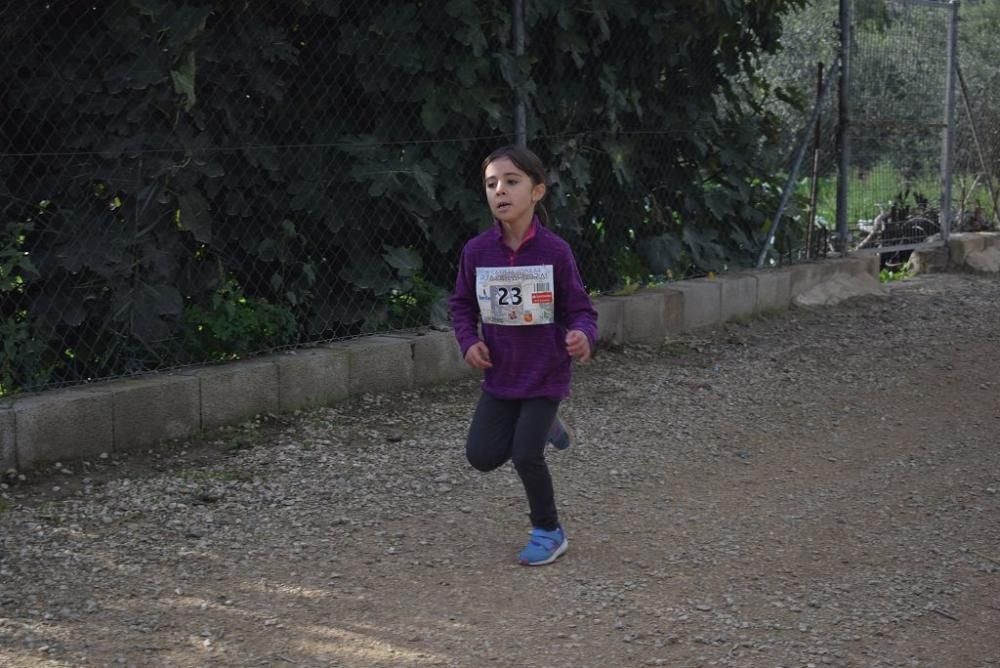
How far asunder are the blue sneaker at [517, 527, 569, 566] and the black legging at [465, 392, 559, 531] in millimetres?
28

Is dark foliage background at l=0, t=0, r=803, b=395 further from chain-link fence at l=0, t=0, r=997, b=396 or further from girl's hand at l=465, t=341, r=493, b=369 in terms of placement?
girl's hand at l=465, t=341, r=493, b=369

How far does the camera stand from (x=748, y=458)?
5.80 metres

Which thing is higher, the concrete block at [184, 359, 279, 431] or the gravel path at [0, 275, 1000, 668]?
the concrete block at [184, 359, 279, 431]

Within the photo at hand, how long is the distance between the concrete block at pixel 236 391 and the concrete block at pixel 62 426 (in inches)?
19.0

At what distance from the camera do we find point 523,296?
172 inches

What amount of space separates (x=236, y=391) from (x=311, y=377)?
16.9 inches

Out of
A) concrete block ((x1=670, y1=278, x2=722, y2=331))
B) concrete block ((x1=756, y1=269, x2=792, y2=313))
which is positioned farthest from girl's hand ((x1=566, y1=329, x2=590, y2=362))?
concrete block ((x1=756, y1=269, x2=792, y2=313))

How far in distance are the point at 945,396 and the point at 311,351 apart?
3.26 meters

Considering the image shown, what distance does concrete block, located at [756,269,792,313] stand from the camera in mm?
9102

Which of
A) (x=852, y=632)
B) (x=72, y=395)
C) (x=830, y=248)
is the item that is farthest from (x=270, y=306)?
(x=830, y=248)

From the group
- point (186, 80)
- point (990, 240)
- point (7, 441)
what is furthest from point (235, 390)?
point (990, 240)

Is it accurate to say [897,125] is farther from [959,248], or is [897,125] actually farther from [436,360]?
[436,360]

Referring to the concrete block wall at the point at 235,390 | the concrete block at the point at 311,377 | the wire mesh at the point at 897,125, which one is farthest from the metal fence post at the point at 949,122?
the concrete block at the point at 311,377

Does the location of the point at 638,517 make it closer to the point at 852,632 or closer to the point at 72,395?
the point at 852,632
